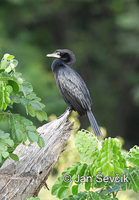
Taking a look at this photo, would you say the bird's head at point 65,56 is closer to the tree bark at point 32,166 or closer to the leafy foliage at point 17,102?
the tree bark at point 32,166

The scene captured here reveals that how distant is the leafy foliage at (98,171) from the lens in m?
2.73

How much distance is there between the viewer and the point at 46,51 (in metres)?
14.3

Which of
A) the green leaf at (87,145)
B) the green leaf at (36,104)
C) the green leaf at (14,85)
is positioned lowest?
the green leaf at (87,145)

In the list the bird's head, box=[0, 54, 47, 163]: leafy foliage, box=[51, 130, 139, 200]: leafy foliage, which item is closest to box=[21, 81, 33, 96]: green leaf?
box=[0, 54, 47, 163]: leafy foliage

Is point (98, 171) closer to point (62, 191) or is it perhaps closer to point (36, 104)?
point (62, 191)

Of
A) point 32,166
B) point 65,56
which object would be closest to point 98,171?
point 32,166

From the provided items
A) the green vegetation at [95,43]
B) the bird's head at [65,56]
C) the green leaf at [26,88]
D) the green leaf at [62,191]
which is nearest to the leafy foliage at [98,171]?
the green leaf at [62,191]

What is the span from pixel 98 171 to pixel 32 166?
0.80m

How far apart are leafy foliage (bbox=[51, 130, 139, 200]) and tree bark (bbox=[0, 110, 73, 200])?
1.33 feet

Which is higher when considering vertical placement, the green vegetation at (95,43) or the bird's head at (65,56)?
the green vegetation at (95,43)

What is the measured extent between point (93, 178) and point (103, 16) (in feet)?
43.4

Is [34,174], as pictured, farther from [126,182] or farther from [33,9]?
[33,9]

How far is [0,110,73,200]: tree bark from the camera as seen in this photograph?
3.29m

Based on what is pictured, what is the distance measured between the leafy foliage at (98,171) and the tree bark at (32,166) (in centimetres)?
40
